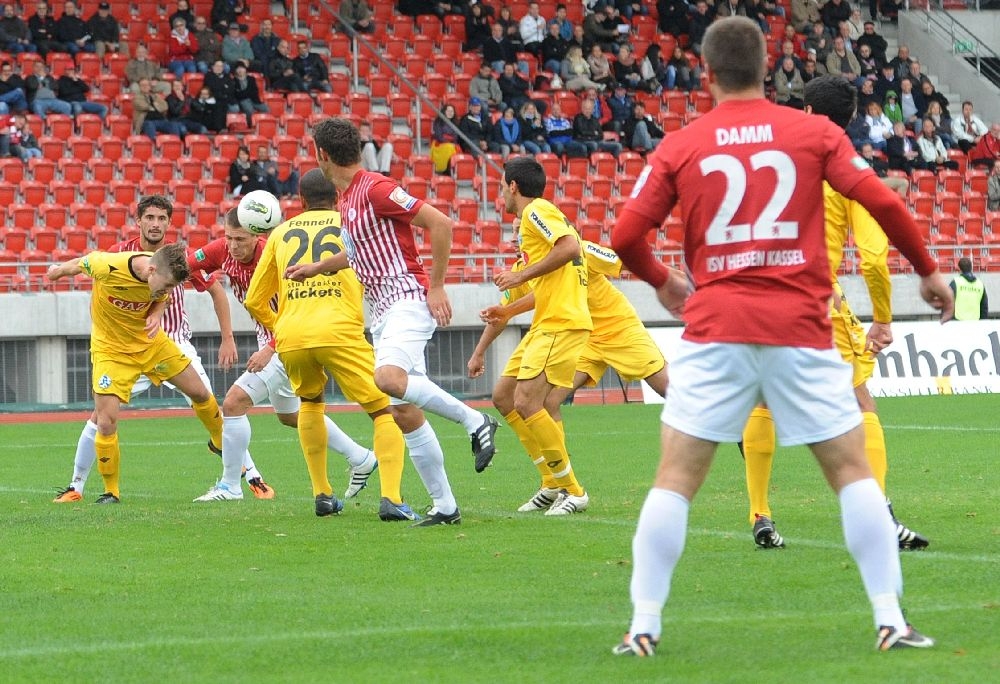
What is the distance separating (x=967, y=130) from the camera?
32500 millimetres

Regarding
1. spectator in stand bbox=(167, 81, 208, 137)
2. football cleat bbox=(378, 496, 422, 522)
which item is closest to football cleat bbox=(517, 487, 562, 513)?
Answer: football cleat bbox=(378, 496, 422, 522)

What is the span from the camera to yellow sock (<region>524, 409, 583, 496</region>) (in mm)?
9562

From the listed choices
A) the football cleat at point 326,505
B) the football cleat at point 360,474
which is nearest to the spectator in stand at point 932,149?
the football cleat at point 360,474

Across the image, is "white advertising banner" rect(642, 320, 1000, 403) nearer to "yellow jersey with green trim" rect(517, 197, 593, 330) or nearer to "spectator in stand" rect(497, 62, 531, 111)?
"spectator in stand" rect(497, 62, 531, 111)

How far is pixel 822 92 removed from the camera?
7.39 meters

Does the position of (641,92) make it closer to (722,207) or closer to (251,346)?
(251,346)

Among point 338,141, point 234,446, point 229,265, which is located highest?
point 338,141

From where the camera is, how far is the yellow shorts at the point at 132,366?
11047 millimetres

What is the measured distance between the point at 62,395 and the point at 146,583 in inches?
688

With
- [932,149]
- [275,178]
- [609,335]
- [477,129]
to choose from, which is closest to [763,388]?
[609,335]

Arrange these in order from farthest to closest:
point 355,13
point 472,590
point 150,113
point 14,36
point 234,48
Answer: point 355,13
point 234,48
point 14,36
point 150,113
point 472,590

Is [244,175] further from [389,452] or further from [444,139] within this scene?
[389,452]

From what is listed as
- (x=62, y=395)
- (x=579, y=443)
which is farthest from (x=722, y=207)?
(x=62, y=395)

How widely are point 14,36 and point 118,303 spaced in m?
18.3
